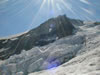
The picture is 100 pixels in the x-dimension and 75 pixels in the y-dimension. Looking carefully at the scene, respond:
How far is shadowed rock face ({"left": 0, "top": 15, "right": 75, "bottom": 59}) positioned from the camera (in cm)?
2066

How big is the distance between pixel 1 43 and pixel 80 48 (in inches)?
801

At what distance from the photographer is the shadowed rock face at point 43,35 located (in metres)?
20.7

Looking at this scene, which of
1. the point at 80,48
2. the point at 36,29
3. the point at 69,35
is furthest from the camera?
the point at 36,29

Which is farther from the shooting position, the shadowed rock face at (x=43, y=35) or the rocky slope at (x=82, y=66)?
the shadowed rock face at (x=43, y=35)

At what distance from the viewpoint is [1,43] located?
27047mm

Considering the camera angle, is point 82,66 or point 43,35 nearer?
point 82,66

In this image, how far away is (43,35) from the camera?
22859 mm

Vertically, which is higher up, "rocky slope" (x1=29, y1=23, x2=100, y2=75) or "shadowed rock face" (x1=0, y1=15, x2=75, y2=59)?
"shadowed rock face" (x1=0, y1=15, x2=75, y2=59)

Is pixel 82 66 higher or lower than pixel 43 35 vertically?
lower

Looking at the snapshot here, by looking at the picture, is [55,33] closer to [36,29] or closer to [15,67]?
[36,29]

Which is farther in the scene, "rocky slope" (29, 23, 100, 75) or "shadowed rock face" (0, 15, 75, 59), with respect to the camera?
"shadowed rock face" (0, 15, 75, 59)

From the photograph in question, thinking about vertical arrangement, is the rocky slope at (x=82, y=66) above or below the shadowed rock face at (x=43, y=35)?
below

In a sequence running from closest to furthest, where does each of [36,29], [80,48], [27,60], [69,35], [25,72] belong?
[25,72], [80,48], [27,60], [69,35], [36,29]

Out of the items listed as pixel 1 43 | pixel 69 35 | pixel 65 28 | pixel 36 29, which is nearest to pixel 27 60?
pixel 69 35
